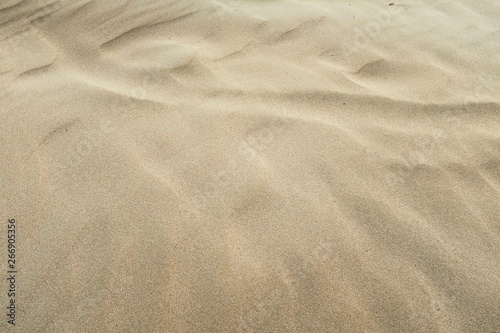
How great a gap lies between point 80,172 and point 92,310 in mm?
557

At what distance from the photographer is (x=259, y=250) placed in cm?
128

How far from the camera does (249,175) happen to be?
1.47m

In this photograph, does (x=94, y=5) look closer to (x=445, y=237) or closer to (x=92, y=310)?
(x=92, y=310)

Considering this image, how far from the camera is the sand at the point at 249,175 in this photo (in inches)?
46.8

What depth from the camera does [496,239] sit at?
1.33 meters

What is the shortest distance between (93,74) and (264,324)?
4.82 feet

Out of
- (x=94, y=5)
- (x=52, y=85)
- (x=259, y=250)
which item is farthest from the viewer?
(x=94, y=5)

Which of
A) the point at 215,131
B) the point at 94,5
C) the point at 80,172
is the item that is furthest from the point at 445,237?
the point at 94,5

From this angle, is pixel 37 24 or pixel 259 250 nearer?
pixel 259 250

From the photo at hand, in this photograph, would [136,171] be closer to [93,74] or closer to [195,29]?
[93,74]

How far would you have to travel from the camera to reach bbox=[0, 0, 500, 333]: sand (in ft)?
3.90

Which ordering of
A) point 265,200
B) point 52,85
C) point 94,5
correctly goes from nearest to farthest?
point 265,200, point 52,85, point 94,5

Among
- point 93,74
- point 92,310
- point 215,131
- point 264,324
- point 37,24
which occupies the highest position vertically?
point 37,24

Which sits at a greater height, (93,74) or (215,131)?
(93,74)
